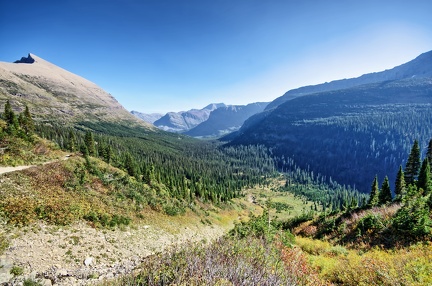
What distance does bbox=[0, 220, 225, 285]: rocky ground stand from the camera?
13.3 meters

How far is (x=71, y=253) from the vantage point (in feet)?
53.6

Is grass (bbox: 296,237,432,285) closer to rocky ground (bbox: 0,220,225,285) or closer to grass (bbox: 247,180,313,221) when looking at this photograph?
rocky ground (bbox: 0,220,225,285)

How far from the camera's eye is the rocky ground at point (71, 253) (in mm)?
13305

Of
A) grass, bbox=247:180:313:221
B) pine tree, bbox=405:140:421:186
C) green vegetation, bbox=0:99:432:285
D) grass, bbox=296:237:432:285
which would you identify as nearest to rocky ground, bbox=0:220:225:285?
green vegetation, bbox=0:99:432:285

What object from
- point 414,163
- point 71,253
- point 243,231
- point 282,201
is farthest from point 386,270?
point 282,201

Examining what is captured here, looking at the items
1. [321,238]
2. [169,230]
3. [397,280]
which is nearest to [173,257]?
[397,280]

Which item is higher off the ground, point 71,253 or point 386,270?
point 386,270

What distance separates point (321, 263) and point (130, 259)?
1600cm

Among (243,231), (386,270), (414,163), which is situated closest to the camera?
(386,270)

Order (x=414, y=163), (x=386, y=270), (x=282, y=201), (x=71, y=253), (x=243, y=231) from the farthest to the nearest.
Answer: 1. (x=282, y=201)
2. (x=414, y=163)
3. (x=71, y=253)
4. (x=243, y=231)
5. (x=386, y=270)

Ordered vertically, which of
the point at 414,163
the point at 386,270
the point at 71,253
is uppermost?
the point at 386,270

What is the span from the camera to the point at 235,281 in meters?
5.91

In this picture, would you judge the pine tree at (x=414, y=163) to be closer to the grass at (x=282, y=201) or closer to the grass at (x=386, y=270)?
the grass at (x=386, y=270)

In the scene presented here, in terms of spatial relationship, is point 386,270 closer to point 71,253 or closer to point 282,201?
point 71,253
